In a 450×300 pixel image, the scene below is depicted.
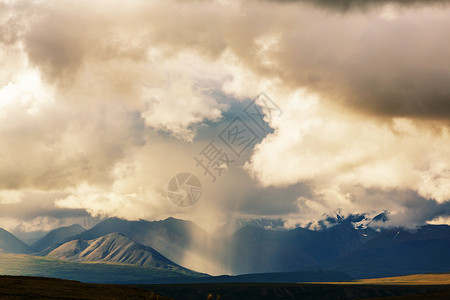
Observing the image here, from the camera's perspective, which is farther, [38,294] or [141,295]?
[141,295]

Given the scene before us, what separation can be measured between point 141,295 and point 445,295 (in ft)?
349

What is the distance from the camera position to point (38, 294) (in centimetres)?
14025

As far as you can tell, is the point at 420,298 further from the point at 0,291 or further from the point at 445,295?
the point at 0,291

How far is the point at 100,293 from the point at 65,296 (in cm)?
1603

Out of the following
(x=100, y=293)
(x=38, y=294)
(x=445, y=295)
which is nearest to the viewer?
(x=38, y=294)

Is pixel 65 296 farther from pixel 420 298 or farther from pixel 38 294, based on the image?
pixel 420 298

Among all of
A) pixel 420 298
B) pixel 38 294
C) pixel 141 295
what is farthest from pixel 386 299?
pixel 38 294

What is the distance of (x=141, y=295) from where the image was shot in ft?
525

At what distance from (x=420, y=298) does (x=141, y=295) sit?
93.5 metres

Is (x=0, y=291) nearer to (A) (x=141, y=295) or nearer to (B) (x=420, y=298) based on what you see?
(A) (x=141, y=295)

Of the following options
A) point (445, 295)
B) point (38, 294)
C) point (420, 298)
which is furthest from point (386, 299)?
point (38, 294)

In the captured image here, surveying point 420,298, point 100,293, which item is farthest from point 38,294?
point 420,298

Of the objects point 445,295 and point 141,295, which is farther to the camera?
point 445,295

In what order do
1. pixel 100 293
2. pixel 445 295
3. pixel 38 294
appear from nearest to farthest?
pixel 38 294 < pixel 100 293 < pixel 445 295
